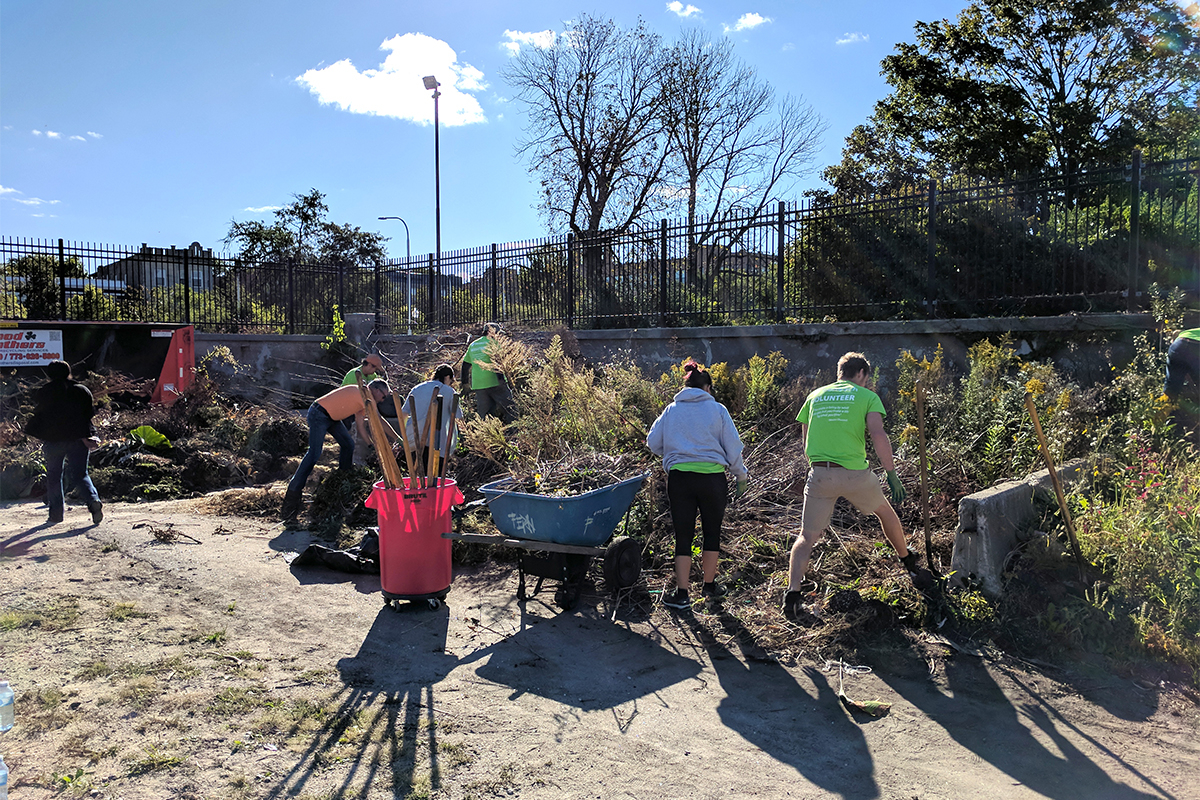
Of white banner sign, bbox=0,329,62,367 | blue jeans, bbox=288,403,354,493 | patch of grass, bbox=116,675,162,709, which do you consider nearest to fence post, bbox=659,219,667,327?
blue jeans, bbox=288,403,354,493

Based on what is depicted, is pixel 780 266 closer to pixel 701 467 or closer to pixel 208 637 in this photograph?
pixel 701 467

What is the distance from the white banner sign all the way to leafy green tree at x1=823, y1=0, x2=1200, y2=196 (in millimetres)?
17656

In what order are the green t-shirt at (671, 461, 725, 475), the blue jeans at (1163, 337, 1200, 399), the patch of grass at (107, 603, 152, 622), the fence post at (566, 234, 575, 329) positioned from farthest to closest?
the fence post at (566, 234, 575, 329)
the blue jeans at (1163, 337, 1200, 399)
the green t-shirt at (671, 461, 725, 475)
the patch of grass at (107, 603, 152, 622)

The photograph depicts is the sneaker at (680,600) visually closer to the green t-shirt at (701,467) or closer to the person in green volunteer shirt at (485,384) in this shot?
the green t-shirt at (701,467)

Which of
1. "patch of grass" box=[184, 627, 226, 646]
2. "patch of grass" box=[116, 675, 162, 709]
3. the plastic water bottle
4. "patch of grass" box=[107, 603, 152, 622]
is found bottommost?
"patch of grass" box=[184, 627, 226, 646]

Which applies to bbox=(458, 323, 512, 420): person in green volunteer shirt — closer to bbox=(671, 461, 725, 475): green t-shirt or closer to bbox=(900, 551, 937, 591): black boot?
bbox=(671, 461, 725, 475): green t-shirt

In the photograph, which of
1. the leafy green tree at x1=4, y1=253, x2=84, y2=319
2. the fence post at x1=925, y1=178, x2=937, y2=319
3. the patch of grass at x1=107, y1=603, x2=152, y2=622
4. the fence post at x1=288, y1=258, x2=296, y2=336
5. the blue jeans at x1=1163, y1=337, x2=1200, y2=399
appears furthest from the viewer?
the fence post at x1=288, y1=258, x2=296, y2=336

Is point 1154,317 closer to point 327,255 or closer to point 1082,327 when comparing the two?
point 1082,327

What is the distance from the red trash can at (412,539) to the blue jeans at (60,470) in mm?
4337

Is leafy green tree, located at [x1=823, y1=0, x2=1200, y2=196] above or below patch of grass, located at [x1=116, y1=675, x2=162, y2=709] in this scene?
above

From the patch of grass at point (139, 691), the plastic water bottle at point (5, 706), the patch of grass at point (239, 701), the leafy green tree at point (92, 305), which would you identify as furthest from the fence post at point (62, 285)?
the plastic water bottle at point (5, 706)

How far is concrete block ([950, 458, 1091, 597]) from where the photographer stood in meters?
5.08

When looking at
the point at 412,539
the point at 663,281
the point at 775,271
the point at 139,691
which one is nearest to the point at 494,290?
the point at 663,281

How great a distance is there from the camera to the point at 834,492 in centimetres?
513
